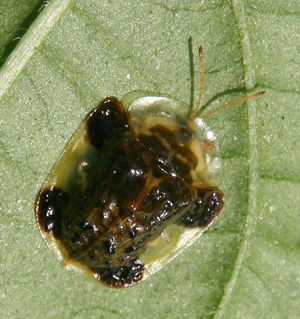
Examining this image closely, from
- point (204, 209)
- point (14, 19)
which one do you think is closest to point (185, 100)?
point (204, 209)

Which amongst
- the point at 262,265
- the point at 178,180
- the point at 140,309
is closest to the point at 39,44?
the point at 178,180

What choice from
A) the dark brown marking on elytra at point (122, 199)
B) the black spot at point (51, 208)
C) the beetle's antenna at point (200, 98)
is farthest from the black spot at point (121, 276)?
the beetle's antenna at point (200, 98)

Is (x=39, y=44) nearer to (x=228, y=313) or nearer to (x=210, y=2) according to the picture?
(x=210, y=2)

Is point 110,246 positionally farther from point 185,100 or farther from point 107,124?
point 185,100

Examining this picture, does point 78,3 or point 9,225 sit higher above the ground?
point 78,3

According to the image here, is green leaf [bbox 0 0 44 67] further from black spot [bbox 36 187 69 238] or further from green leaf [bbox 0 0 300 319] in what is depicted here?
black spot [bbox 36 187 69 238]

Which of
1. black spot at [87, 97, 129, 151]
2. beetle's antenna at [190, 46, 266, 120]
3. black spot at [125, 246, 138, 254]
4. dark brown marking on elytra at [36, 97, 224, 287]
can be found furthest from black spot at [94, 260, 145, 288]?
beetle's antenna at [190, 46, 266, 120]
